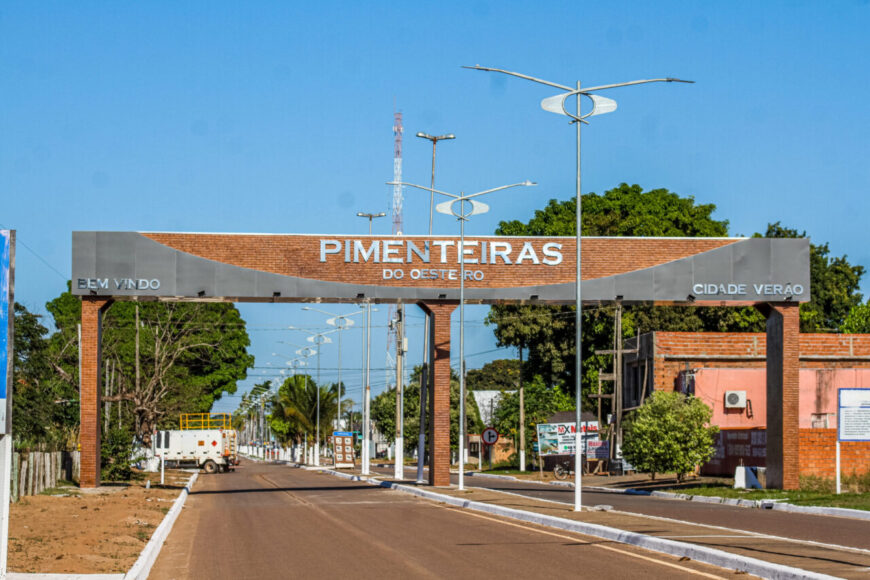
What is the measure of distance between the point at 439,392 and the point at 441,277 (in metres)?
3.99

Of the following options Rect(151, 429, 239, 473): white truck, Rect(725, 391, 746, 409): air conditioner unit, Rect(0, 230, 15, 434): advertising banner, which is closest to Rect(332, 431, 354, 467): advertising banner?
Rect(151, 429, 239, 473): white truck

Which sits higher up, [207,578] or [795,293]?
[795,293]

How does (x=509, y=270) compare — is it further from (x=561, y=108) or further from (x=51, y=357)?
(x=51, y=357)

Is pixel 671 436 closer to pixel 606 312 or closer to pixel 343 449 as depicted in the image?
pixel 606 312

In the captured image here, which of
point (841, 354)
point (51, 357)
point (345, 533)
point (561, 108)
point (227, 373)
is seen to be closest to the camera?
point (345, 533)

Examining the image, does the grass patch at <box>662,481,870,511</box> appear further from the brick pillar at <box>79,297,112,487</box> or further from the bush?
the bush

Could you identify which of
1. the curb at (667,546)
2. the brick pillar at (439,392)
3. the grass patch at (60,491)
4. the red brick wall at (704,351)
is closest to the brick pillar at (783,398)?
the brick pillar at (439,392)

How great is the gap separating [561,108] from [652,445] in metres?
16.6

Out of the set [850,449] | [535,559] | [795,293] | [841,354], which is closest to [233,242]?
[795,293]

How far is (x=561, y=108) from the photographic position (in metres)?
27.9

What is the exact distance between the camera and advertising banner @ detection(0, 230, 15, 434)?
35.3ft

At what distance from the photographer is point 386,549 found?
57.2ft

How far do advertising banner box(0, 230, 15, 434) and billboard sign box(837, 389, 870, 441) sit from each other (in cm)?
2638

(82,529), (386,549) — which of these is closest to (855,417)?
(386,549)
